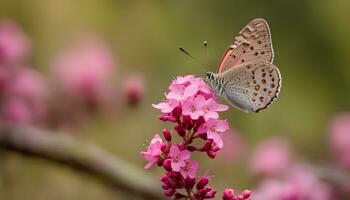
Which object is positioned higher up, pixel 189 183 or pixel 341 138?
pixel 341 138

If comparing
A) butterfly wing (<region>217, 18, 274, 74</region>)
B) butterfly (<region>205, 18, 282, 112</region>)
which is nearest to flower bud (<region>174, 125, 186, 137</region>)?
butterfly (<region>205, 18, 282, 112</region>)

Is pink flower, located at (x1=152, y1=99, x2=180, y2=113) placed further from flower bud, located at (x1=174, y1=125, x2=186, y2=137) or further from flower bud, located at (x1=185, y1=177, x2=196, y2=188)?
flower bud, located at (x1=185, y1=177, x2=196, y2=188)

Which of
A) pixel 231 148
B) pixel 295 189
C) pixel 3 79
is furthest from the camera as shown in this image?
pixel 231 148

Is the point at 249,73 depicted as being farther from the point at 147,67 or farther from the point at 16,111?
the point at 147,67

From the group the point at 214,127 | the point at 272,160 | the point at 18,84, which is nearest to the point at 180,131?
the point at 214,127

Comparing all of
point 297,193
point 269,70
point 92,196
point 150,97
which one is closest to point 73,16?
point 150,97

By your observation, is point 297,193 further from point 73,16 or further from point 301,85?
point 73,16

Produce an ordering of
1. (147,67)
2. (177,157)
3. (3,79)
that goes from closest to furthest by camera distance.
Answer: (177,157) < (3,79) < (147,67)

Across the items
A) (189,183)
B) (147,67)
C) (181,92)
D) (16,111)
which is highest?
(147,67)
